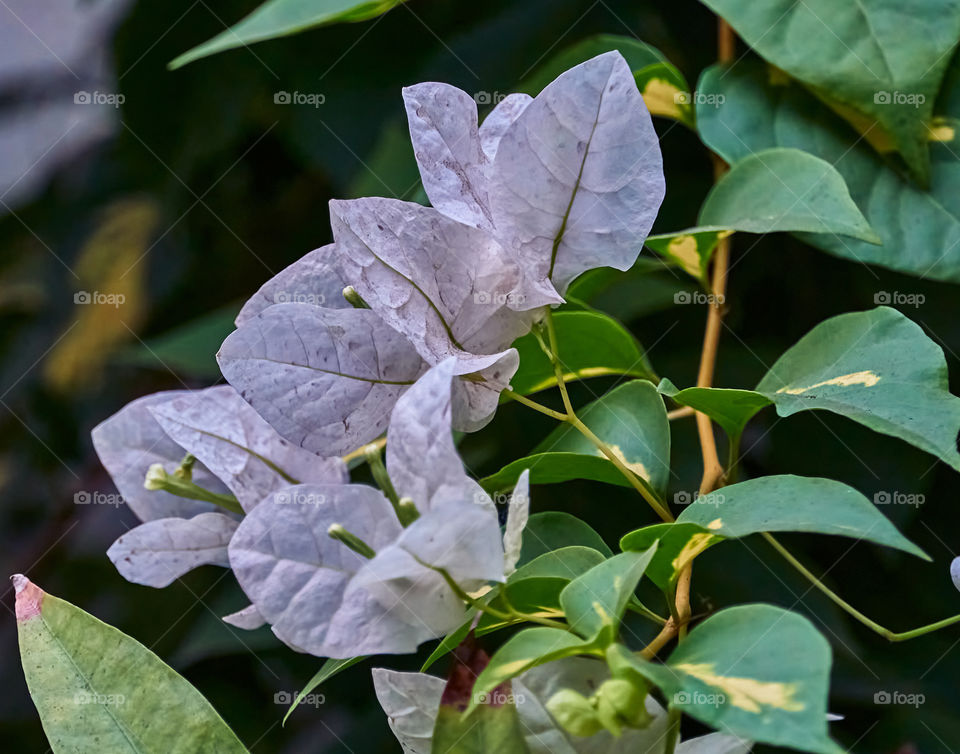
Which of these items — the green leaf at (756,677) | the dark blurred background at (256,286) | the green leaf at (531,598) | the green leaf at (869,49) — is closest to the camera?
the green leaf at (756,677)

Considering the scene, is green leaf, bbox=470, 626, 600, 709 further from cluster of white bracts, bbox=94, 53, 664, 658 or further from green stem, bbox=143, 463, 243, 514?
green stem, bbox=143, 463, 243, 514

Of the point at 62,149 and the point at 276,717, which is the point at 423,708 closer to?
the point at 276,717

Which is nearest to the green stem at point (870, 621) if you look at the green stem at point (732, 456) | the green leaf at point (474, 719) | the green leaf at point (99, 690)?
the green stem at point (732, 456)

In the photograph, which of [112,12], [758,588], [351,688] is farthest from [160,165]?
[758,588]

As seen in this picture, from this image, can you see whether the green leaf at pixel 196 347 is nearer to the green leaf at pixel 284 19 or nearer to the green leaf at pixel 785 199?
the green leaf at pixel 284 19

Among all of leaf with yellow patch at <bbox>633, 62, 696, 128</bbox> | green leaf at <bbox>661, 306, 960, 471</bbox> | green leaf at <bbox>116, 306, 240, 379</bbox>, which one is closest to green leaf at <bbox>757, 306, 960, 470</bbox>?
green leaf at <bbox>661, 306, 960, 471</bbox>

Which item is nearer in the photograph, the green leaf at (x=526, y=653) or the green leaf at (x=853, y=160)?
the green leaf at (x=526, y=653)
